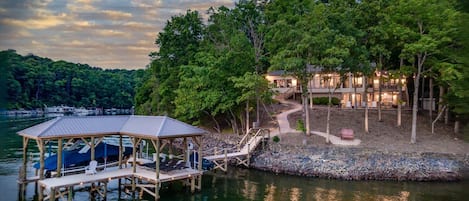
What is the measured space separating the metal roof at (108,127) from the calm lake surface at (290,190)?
2784 millimetres

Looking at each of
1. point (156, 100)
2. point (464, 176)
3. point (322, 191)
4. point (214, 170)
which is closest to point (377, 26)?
point (464, 176)

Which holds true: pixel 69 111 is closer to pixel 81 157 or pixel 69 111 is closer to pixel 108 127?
pixel 81 157

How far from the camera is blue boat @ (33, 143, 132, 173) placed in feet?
69.5

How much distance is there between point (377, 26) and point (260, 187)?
54.1 ft

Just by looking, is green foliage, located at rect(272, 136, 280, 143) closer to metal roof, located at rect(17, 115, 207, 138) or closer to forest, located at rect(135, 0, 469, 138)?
forest, located at rect(135, 0, 469, 138)

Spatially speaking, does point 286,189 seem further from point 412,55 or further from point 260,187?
point 412,55

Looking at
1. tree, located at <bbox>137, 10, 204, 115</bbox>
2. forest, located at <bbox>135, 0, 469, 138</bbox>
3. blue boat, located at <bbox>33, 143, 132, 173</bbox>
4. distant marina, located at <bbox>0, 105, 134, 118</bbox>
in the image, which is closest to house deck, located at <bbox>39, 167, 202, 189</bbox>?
blue boat, located at <bbox>33, 143, 132, 173</bbox>

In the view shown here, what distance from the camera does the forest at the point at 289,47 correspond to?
2781 centimetres

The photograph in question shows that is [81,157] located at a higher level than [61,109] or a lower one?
lower

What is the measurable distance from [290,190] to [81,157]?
12.6 m

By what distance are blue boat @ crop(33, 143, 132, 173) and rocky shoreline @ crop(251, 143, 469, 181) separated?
10.6 m

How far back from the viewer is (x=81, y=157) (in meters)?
22.4

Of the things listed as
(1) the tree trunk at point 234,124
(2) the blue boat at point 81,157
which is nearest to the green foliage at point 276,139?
(1) the tree trunk at point 234,124

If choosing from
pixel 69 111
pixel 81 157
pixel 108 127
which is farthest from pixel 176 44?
pixel 69 111
